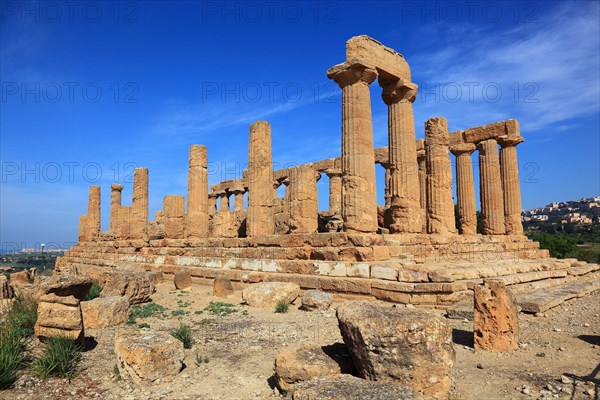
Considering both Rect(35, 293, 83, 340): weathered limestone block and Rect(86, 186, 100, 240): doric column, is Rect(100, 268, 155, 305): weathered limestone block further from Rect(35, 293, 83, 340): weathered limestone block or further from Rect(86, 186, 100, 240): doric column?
Rect(86, 186, 100, 240): doric column

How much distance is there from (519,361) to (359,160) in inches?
266

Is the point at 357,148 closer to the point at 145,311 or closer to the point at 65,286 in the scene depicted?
the point at 145,311

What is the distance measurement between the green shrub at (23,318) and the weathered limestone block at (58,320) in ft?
2.00

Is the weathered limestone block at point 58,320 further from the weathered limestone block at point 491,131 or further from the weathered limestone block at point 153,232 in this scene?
the weathered limestone block at point 491,131

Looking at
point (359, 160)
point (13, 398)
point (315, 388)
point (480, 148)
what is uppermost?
point (480, 148)

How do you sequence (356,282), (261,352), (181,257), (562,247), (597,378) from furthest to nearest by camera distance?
(562,247) → (181,257) → (356,282) → (261,352) → (597,378)

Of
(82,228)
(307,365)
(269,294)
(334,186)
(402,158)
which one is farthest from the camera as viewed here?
(82,228)

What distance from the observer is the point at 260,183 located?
567 inches

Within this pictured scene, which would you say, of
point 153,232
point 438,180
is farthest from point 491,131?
point 153,232

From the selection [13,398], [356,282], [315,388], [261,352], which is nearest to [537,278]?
[356,282]

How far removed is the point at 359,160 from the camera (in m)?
11.2

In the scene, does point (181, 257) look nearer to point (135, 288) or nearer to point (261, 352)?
point (135, 288)

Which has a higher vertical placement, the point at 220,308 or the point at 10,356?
the point at 10,356

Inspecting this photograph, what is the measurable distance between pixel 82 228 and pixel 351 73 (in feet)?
83.2
